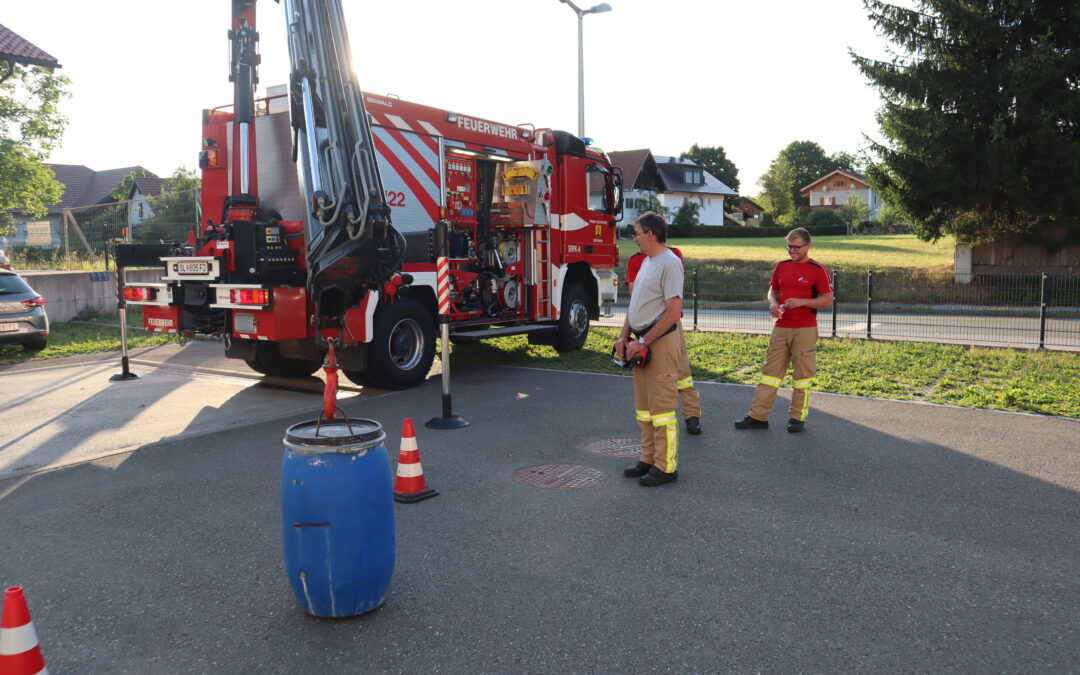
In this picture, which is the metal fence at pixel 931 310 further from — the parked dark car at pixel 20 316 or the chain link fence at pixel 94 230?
the parked dark car at pixel 20 316

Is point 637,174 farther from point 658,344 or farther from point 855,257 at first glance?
point 658,344

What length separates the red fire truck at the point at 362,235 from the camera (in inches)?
337

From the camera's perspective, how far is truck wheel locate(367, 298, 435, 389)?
30.1 ft

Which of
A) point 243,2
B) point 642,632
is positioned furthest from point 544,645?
point 243,2

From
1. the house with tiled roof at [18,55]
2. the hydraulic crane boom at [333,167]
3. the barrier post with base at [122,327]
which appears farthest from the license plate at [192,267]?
the house with tiled roof at [18,55]

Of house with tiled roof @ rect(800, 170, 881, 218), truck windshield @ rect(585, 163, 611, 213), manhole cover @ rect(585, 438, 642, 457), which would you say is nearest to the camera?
manhole cover @ rect(585, 438, 642, 457)

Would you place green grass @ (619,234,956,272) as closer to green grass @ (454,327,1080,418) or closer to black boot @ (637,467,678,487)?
green grass @ (454,327,1080,418)

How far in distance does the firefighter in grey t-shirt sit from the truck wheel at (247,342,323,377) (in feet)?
18.5

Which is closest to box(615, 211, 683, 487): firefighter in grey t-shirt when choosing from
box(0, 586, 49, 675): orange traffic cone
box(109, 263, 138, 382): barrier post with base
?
box(0, 586, 49, 675): orange traffic cone

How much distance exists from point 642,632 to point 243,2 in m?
8.67

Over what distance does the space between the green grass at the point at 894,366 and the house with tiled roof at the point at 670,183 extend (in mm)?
44701

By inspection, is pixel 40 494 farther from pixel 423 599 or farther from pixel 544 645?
pixel 544 645

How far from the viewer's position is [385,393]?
9477 millimetres

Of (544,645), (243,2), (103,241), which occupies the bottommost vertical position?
(544,645)
